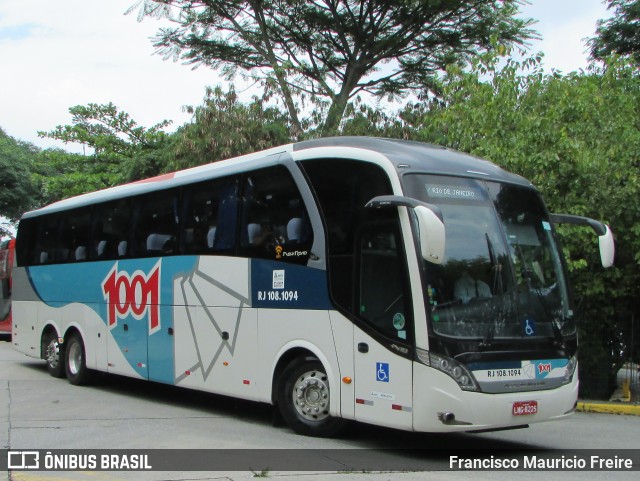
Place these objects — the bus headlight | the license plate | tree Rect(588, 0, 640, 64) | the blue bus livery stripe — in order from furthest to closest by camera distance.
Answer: tree Rect(588, 0, 640, 64), the blue bus livery stripe, the license plate, the bus headlight

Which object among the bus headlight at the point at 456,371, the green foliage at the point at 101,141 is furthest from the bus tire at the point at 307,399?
the green foliage at the point at 101,141

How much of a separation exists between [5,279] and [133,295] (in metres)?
14.0

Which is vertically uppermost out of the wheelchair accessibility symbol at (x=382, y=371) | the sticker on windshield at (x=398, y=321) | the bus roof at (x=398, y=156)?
the bus roof at (x=398, y=156)

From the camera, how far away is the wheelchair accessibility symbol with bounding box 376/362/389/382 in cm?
849

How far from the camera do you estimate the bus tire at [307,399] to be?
31.0 ft

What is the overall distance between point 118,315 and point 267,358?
14.9ft

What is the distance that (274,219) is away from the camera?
33.4 feet

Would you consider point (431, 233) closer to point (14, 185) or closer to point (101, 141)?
point (101, 141)

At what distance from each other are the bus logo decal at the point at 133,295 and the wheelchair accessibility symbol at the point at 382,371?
16.7 feet

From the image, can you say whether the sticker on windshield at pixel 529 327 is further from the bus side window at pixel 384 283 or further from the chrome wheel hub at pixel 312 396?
the chrome wheel hub at pixel 312 396

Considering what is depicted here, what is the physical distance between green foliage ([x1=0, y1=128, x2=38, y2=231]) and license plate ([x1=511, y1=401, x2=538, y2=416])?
38.9 metres

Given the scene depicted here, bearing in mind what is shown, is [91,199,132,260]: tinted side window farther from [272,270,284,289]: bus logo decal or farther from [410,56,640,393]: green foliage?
[410,56,640,393]: green foliage

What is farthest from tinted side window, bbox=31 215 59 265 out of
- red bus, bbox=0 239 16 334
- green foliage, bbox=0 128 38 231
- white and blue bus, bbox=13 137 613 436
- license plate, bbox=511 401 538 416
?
green foliage, bbox=0 128 38 231

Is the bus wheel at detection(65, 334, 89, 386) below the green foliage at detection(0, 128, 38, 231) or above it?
below
